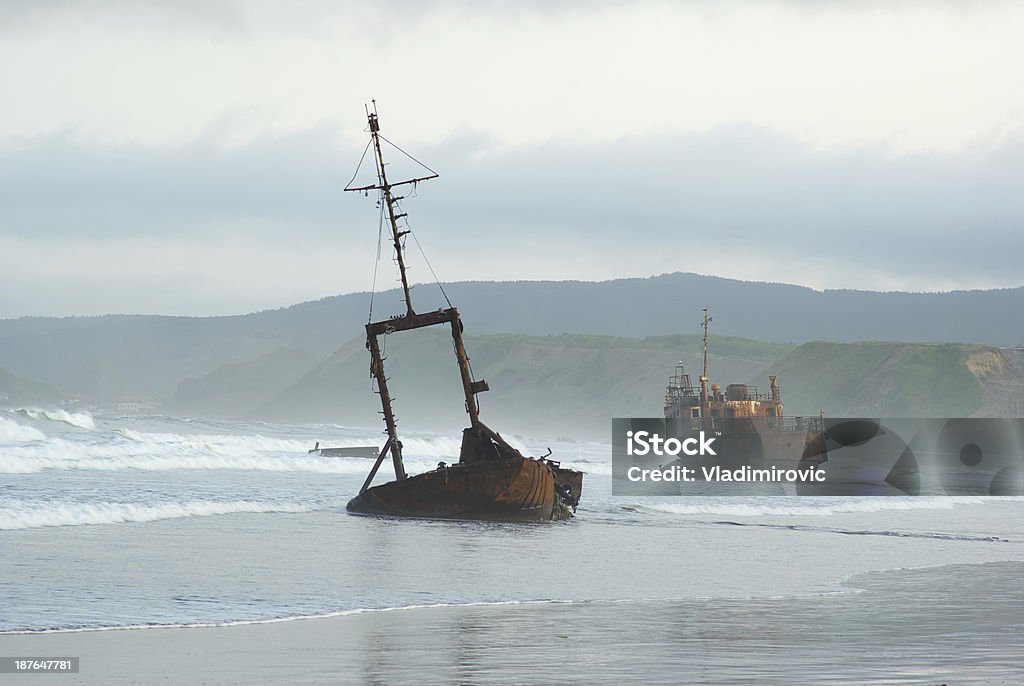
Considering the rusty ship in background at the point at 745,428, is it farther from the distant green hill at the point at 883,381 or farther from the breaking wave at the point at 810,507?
the distant green hill at the point at 883,381

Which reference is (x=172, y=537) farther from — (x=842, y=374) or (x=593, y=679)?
(x=842, y=374)

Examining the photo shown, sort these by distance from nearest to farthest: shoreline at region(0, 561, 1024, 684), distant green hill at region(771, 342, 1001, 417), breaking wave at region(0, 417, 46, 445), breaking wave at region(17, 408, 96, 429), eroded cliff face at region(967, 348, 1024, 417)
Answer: shoreline at region(0, 561, 1024, 684) → breaking wave at region(0, 417, 46, 445) → breaking wave at region(17, 408, 96, 429) → eroded cliff face at region(967, 348, 1024, 417) → distant green hill at region(771, 342, 1001, 417)

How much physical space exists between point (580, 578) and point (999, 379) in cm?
12776

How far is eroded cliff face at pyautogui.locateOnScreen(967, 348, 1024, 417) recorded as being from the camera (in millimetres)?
130125

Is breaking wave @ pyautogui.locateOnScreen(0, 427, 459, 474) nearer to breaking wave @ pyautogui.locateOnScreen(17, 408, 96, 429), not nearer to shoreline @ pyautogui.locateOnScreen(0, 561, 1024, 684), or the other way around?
breaking wave @ pyautogui.locateOnScreen(17, 408, 96, 429)

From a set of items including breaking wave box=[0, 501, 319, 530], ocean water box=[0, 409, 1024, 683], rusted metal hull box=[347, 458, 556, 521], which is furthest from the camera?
rusted metal hull box=[347, 458, 556, 521]

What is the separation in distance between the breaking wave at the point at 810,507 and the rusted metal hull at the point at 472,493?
828 centimetres

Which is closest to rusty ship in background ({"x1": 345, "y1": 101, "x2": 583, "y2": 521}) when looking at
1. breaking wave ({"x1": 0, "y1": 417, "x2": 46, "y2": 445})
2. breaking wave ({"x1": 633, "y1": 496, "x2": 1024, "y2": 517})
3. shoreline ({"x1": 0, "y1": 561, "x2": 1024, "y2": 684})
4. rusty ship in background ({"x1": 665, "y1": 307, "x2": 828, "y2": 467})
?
breaking wave ({"x1": 633, "y1": 496, "x2": 1024, "y2": 517})

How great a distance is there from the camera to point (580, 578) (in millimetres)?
22641

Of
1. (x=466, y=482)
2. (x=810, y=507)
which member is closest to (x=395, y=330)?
(x=466, y=482)

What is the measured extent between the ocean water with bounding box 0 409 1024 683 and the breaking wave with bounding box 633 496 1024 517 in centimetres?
28

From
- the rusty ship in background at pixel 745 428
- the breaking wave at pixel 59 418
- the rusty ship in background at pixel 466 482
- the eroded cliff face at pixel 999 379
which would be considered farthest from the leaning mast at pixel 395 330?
the eroded cliff face at pixel 999 379

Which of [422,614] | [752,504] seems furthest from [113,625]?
[752,504]

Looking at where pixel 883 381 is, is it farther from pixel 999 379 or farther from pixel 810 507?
pixel 810 507
